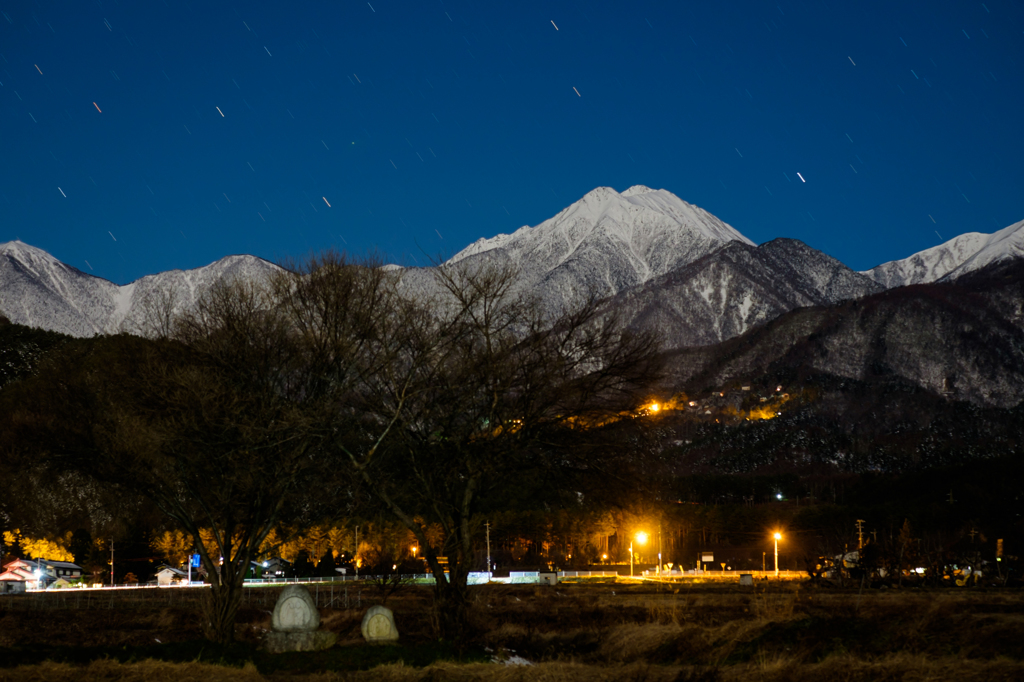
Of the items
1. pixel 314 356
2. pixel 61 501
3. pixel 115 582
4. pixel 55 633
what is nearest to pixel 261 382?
pixel 314 356

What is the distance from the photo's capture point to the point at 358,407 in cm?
2797

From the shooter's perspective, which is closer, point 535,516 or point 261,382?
point 261,382

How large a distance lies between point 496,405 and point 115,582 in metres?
88.8

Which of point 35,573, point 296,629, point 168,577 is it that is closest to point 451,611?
point 296,629

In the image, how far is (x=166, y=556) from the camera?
118 meters

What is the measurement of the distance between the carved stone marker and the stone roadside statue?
3.46 ft

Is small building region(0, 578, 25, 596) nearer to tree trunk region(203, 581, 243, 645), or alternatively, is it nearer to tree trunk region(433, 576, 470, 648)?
tree trunk region(203, 581, 243, 645)

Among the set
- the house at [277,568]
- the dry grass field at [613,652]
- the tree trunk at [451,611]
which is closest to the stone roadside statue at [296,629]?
the dry grass field at [613,652]

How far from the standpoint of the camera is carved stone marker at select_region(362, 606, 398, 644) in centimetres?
2451

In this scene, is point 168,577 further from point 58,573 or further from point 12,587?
point 12,587

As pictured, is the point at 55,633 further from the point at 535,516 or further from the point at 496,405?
the point at 535,516

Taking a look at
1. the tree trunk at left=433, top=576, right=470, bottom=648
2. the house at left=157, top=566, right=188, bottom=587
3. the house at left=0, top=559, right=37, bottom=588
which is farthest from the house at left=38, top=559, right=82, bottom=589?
the tree trunk at left=433, top=576, right=470, bottom=648

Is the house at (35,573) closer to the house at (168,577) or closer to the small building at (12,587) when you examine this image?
the house at (168,577)

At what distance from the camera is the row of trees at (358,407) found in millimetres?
26625
